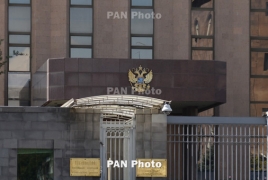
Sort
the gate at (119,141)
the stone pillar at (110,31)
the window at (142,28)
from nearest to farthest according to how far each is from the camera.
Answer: the gate at (119,141) → the stone pillar at (110,31) → the window at (142,28)

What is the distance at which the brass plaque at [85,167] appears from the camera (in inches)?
770

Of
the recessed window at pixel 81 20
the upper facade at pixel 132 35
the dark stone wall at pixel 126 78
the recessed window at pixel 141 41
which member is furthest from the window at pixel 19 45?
the dark stone wall at pixel 126 78

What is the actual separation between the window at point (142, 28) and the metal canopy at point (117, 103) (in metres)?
13.3

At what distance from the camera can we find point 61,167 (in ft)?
64.3

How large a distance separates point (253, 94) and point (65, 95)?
31.3ft

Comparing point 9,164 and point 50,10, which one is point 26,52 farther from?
point 9,164

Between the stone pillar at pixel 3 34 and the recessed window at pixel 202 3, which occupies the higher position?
the recessed window at pixel 202 3

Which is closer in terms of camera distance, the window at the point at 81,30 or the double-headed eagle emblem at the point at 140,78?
the double-headed eagle emblem at the point at 140,78

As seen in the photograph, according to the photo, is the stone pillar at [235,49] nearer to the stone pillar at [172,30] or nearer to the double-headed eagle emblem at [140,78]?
the stone pillar at [172,30]

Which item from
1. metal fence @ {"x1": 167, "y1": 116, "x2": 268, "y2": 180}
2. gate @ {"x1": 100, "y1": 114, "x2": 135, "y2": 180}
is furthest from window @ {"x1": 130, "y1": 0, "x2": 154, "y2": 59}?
gate @ {"x1": 100, "y1": 114, "x2": 135, "y2": 180}

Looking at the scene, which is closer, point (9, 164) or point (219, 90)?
point (9, 164)

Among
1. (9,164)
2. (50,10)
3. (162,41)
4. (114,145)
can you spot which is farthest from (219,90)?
(9,164)

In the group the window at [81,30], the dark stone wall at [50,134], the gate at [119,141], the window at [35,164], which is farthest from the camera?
the window at [81,30]

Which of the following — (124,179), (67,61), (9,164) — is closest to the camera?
(9,164)
